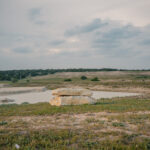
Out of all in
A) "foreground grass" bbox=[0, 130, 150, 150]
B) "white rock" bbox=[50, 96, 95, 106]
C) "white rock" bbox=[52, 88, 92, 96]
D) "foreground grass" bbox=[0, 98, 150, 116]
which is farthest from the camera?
"white rock" bbox=[52, 88, 92, 96]

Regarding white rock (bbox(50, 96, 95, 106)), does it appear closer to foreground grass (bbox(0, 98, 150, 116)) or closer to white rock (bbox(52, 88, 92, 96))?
white rock (bbox(52, 88, 92, 96))

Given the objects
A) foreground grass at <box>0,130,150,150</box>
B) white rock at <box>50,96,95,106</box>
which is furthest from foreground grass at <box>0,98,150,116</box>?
foreground grass at <box>0,130,150,150</box>

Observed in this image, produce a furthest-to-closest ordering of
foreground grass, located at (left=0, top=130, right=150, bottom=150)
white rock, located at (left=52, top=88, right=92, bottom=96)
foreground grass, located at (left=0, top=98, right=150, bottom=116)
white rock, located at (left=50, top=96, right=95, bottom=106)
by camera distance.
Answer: white rock, located at (left=52, top=88, right=92, bottom=96), white rock, located at (left=50, top=96, right=95, bottom=106), foreground grass, located at (left=0, top=98, right=150, bottom=116), foreground grass, located at (left=0, top=130, right=150, bottom=150)

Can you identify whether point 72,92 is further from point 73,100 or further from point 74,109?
point 74,109

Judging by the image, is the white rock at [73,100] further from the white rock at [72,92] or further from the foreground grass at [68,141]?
the foreground grass at [68,141]

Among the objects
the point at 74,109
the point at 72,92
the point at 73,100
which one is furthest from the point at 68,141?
the point at 72,92

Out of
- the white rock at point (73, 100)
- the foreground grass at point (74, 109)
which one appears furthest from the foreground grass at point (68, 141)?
the white rock at point (73, 100)

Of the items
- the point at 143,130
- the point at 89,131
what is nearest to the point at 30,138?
the point at 89,131

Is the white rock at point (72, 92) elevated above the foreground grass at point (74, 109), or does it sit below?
above

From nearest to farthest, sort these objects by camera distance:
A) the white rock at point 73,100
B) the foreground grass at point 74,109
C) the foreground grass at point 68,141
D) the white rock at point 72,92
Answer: the foreground grass at point 68,141
the foreground grass at point 74,109
the white rock at point 73,100
the white rock at point 72,92

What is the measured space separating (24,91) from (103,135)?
4902 cm

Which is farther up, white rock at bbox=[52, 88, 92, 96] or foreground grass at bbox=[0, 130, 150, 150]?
white rock at bbox=[52, 88, 92, 96]

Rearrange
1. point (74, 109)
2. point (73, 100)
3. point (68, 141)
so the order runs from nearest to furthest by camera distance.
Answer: point (68, 141) < point (74, 109) < point (73, 100)

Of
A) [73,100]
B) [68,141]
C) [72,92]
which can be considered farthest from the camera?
[72,92]
